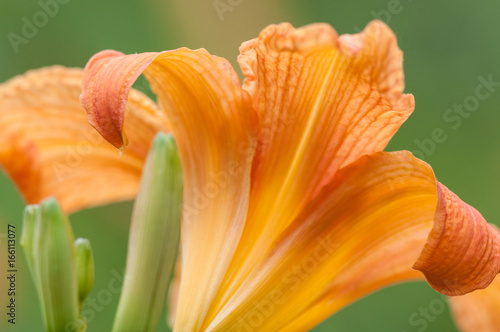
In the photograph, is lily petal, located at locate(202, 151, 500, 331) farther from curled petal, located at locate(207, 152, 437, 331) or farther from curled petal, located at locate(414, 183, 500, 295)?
curled petal, located at locate(414, 183, 500, 295)

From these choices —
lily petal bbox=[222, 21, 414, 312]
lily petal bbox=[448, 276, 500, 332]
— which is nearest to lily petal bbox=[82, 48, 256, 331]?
lily petal bbox=[222, 21, 414, 312]

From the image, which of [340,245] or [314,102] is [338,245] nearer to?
[340,245]

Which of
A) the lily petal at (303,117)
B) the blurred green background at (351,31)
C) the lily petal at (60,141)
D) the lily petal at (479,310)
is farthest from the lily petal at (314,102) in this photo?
the blurred green background at (351,31)

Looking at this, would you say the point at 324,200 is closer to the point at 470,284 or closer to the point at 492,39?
the point at 470,284

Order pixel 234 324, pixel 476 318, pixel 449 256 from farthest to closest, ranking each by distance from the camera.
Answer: pixel 476 318, pixel 234 324, pixel 449 256

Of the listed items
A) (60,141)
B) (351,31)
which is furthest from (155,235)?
→ (351,31)

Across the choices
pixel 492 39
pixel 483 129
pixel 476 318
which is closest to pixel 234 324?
pixel 476 318
